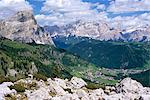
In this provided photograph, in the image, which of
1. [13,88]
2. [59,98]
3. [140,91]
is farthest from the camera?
[140,91]

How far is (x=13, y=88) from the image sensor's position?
122 meters

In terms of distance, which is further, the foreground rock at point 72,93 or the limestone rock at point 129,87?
the limestone rock at point 129,87

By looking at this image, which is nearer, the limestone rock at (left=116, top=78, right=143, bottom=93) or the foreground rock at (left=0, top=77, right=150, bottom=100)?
the foreground rock at (left=0, top=77, right=150, bottom=100)

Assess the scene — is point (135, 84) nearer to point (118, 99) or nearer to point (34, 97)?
point (118, 99)

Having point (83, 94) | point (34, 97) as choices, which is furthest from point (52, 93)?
point (34, 97)

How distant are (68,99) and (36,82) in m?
38.3

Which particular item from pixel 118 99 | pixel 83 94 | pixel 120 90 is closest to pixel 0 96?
pixel 83 94

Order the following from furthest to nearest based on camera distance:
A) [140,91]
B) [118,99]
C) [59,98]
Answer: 1. [140,91]
2. [118,99]
3. [59,98]

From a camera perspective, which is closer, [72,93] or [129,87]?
[72,93]

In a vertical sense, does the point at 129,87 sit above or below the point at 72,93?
below

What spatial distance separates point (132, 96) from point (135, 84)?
82.0 feet

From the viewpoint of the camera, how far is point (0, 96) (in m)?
106

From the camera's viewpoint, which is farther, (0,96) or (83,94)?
(83,94)

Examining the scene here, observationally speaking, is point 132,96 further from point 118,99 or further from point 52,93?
point 52,93
